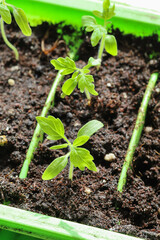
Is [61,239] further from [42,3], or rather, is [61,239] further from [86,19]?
[42,3]

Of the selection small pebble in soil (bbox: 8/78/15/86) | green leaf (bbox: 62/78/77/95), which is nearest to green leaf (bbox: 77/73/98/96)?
green leaf (bbox: 62/78/77/95)

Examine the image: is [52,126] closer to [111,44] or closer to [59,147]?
[59,147]

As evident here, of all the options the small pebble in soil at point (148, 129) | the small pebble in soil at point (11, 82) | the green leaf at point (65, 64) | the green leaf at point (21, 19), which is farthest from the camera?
the small pebble in soil at point (11, 82)

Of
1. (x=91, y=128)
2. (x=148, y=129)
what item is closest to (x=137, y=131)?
(x=148, y=129)

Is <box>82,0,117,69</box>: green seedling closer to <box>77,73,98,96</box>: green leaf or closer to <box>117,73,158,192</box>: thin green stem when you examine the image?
<box>77,73,98,96</box>: green leaf

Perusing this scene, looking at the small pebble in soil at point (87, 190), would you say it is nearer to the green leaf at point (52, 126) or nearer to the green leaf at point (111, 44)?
the green leaf at point (52, 126)

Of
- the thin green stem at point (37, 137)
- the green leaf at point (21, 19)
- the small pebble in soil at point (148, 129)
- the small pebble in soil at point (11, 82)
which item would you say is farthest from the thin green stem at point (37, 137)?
the small pebble in soil at point (148, 129)
